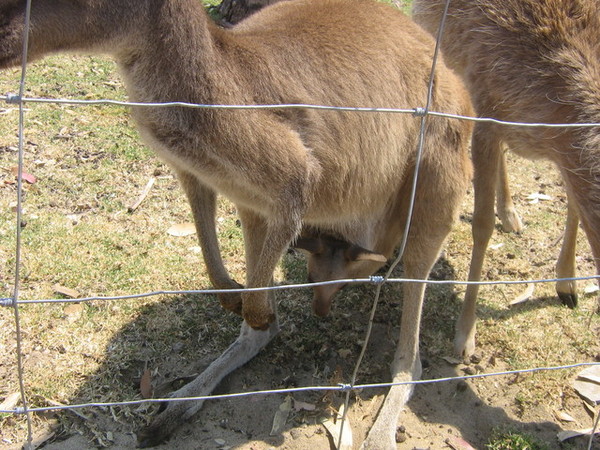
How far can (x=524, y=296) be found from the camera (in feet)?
12.5

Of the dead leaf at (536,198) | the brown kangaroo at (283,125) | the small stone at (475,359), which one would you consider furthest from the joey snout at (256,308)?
the dead leaf at (536,198)

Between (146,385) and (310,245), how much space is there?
96cm

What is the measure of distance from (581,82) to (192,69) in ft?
5.62

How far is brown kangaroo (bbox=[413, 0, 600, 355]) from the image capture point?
2889 mm

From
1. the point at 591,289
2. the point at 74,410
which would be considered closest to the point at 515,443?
the point at 591,289

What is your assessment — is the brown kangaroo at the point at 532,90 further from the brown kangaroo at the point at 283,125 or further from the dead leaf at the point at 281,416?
the dead leaf at the point at 281,416

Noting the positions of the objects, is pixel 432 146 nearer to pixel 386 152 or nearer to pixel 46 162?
pixel 386 152

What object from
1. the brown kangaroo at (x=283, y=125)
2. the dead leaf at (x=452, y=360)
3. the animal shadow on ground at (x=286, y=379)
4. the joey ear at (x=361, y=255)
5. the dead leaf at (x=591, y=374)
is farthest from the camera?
the dead leaf at (x=452, y=360)

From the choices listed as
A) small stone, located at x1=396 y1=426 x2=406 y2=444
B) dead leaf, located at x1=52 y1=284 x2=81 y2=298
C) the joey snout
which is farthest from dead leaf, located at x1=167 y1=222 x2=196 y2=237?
small stone, located at x1=396 y1=426 x2=406 y2=444

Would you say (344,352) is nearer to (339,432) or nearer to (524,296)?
(339,432)

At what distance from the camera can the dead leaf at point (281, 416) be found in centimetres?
283

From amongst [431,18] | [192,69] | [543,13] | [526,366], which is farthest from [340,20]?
[526,366]

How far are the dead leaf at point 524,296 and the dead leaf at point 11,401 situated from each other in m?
2.54

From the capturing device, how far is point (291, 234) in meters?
2.65
